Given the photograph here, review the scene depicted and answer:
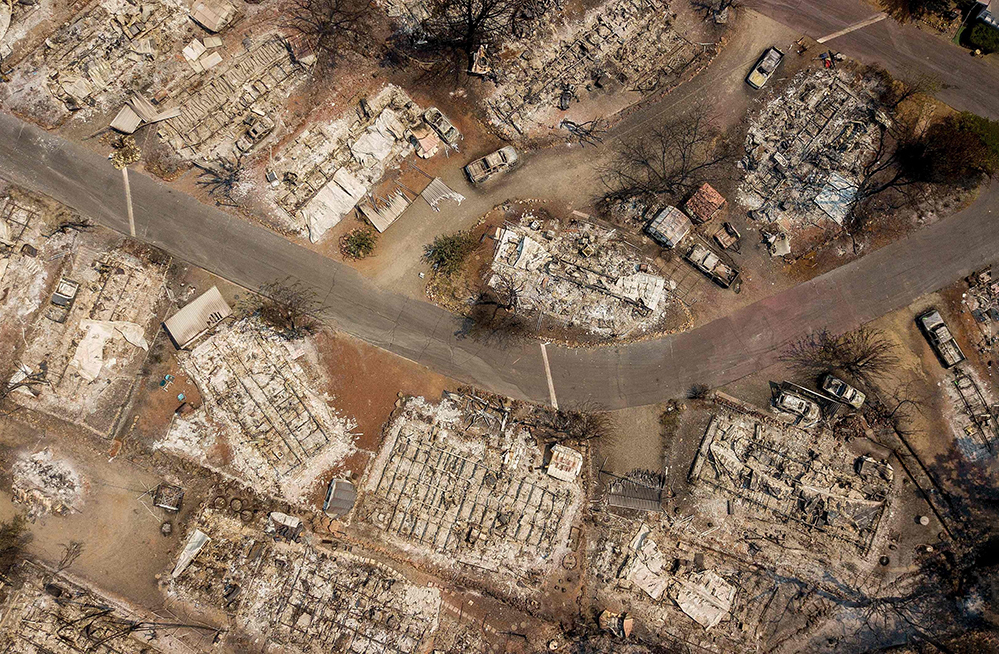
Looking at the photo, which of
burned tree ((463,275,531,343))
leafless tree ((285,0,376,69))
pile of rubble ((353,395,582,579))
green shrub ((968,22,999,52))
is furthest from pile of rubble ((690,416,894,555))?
leafless tree ((285,0,376,69))

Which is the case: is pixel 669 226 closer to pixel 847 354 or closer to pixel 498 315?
pixel 498 315

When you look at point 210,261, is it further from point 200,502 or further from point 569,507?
point 569,507

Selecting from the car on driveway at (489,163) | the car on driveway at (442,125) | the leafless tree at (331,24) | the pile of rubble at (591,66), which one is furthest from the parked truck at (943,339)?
the leafless tree at (331,24)

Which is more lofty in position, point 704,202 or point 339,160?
point 339,160

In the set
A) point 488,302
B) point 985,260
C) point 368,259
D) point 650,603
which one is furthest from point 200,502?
point 985,260

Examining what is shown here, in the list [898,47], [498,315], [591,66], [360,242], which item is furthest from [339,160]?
[898,47]

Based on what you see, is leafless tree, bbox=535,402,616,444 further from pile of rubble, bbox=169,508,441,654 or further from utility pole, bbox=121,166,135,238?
utility pole, bbox=121,166,135,238
